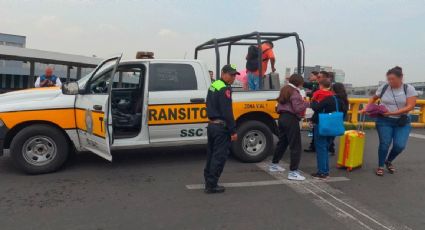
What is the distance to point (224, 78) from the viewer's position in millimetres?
5008

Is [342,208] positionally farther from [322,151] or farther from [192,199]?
[192,199]

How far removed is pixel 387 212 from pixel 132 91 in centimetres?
464

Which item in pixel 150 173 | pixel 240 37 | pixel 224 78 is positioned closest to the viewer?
pixel 224 78

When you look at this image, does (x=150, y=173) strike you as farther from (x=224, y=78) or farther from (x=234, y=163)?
(x=224, y=78)

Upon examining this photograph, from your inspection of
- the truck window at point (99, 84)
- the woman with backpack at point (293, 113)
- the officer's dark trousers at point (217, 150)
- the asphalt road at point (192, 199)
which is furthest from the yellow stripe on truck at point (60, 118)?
the woman with backpack at point (293, 113)

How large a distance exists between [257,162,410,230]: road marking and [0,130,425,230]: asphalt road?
0.04 ft

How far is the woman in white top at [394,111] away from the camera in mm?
5902

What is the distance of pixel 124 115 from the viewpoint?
661cm

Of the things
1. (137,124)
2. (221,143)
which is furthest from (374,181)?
(137,124)

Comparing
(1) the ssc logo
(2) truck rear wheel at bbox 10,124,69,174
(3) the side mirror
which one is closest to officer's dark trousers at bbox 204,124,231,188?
(1) the ssc logo

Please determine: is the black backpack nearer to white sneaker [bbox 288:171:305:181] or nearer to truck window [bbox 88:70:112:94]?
white sneaker [bbox 288:171:305:181]

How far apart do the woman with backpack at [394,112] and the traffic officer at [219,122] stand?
259cm

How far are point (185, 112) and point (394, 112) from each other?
320 cm

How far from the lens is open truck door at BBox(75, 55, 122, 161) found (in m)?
5.44
